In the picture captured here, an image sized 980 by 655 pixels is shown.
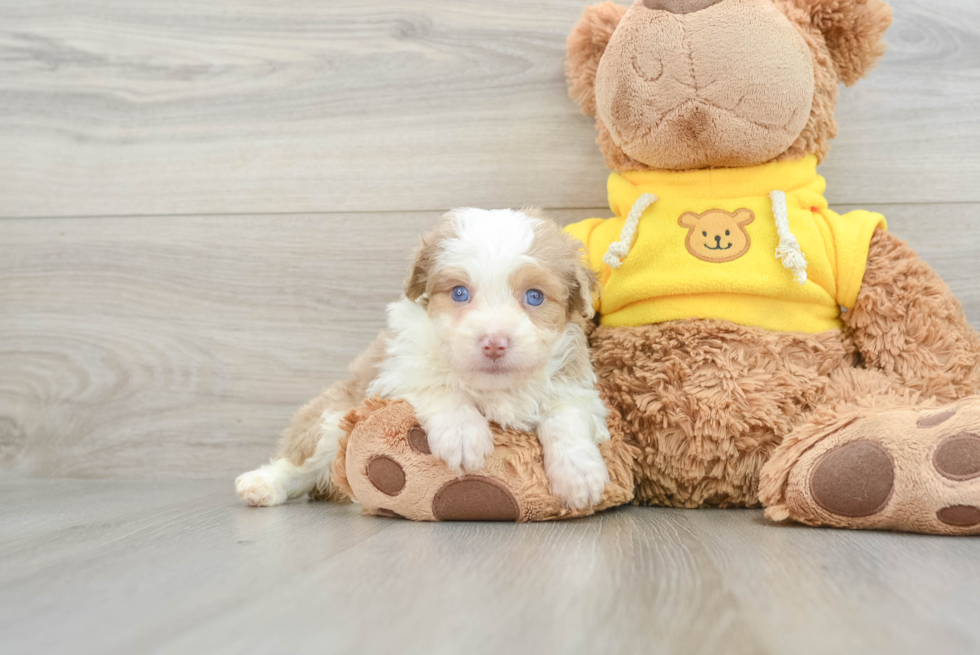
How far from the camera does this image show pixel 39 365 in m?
1.80

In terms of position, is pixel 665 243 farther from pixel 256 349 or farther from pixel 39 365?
pixel 39 365

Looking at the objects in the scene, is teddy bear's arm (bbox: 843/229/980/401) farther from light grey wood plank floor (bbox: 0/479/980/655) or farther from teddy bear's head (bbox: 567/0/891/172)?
light grey wood plank floor (bbox: 0/479/980/655)

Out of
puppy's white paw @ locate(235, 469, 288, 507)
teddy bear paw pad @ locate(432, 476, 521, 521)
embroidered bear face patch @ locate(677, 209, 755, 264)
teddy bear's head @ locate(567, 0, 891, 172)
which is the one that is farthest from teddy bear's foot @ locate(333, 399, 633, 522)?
teddy bear's head @ locate(567, 0, 891, 172)

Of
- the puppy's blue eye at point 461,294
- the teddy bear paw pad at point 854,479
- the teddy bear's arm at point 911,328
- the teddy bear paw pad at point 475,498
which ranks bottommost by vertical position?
the teddy bear paw pad at point 475,498

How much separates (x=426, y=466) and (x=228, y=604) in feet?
Result: 1.36

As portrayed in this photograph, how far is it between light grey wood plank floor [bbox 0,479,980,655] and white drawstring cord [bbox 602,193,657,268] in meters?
0.44

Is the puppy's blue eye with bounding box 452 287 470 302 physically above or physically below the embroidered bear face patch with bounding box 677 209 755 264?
below

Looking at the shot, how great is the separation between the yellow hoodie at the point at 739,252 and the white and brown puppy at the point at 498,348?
13 cm

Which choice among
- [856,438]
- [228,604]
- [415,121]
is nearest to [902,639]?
[856,438]

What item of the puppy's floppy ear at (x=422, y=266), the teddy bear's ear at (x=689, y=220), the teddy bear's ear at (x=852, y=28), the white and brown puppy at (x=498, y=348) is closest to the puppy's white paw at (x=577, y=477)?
the white and brown puppy at (x=498, y=348)

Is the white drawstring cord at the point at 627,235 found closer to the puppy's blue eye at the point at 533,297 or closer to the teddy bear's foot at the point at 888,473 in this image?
the puppy's blue eye at the point at 533,297

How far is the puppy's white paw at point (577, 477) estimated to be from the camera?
1087 mm

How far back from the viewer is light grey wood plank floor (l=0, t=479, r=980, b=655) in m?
0.62

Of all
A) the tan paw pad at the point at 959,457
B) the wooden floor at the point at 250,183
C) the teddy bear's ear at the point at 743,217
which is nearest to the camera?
the tan paw pad at the point at 959,457
